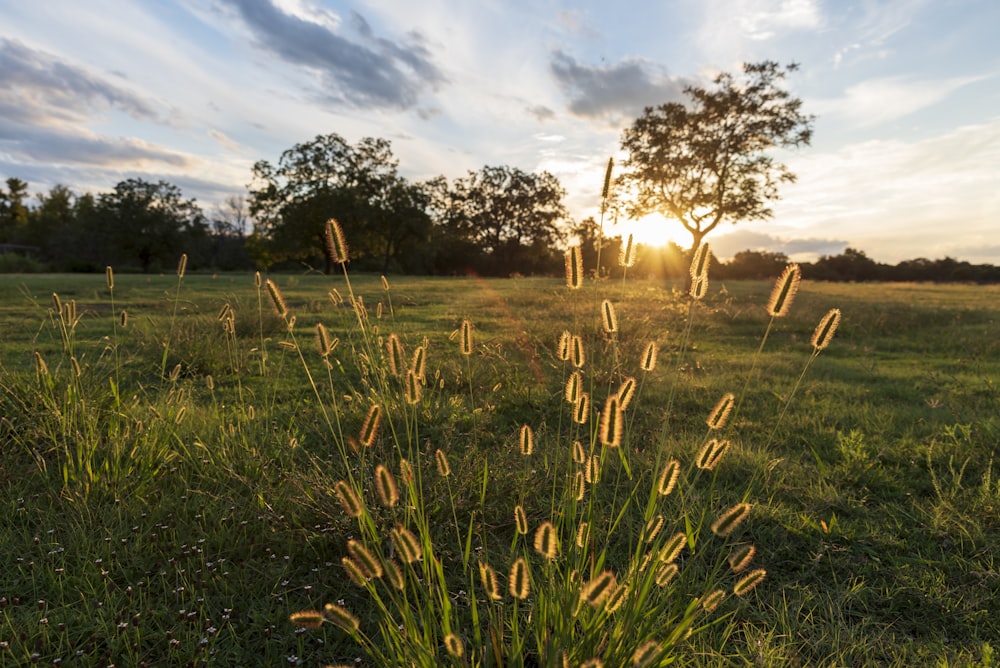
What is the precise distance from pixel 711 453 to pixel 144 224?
63.0 meters

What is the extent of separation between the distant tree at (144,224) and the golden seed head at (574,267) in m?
59.9

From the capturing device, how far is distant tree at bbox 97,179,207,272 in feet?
167

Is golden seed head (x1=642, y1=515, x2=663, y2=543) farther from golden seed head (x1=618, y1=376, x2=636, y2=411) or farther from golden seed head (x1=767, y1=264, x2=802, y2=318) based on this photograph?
golden seed head (x1=767, y1=264, x2=802, y2=318)

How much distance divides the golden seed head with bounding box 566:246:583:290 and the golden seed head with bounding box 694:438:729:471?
74 cm

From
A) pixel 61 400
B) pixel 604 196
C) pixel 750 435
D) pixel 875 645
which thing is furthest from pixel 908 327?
pixel 61 400

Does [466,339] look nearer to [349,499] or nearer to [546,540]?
[349,499]

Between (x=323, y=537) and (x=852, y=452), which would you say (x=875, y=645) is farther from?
(x=323, y=537)

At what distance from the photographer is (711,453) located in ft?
5.80

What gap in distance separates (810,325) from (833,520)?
33.1 ft

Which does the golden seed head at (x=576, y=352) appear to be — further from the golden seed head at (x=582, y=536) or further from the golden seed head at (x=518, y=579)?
the golden seed head at (x=518, y=579)

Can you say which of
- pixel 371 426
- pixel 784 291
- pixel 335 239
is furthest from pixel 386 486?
pixel 784 291

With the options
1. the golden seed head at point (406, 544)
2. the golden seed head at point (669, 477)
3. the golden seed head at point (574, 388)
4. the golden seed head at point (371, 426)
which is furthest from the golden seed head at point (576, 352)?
the golden seed head at point (406, 544)

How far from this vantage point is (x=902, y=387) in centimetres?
659

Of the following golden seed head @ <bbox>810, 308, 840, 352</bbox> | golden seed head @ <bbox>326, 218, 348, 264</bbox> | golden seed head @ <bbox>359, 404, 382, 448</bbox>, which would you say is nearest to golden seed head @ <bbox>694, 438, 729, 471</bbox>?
golden seed head @ <bbox>810, 308, 840, 352</bbox>
